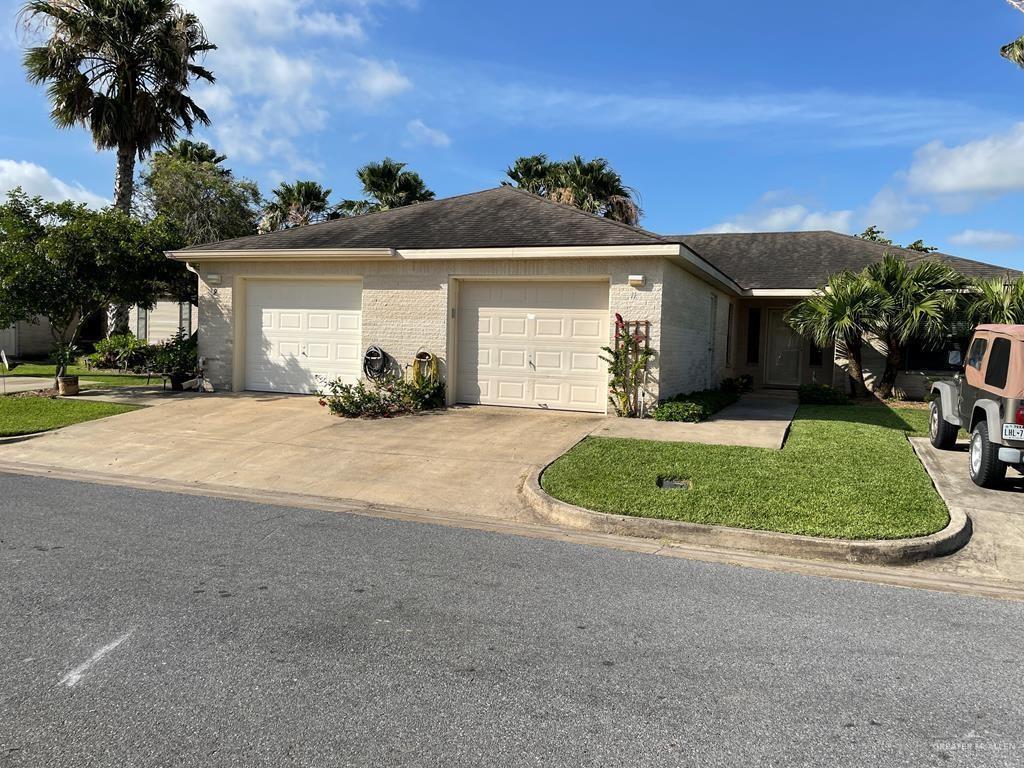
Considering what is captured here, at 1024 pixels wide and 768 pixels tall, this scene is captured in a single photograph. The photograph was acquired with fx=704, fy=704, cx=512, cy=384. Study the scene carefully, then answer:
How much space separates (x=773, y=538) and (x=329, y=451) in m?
6.10

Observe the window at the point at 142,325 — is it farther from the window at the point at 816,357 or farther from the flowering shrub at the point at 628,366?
Result: the window at the point at 816,357

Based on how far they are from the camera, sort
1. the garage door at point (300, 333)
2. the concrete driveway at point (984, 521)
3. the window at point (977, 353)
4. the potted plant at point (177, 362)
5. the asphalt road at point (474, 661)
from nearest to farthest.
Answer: the asphalt road at point (474, 661) < the concrete driveway at point (984, 521) < the window at point (977, 353) < the garage door at point (300, 333) < the potted plant at point (177, 362)

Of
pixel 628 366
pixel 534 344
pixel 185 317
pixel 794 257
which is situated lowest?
pixel 628 366

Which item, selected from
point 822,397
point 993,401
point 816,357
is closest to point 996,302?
point 822,397

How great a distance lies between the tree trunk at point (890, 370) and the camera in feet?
51.7

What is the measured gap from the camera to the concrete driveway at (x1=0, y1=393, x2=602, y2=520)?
799cm

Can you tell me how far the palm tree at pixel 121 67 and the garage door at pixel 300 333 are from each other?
1000 cm

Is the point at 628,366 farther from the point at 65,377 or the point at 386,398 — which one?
the point at 65,377

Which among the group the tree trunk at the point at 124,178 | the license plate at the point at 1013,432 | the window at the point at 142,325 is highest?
the tree trunk at the point at 124,178

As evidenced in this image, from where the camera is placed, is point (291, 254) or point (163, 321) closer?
point (291, 254)

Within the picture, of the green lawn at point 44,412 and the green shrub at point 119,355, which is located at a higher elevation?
the green shrub at point 119,355

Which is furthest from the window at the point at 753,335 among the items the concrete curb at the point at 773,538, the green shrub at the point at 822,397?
the concrete curb at the point at 773,538

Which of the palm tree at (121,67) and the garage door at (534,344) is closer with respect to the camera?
the garage door at (534,344)

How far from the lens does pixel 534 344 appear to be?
1298cm
